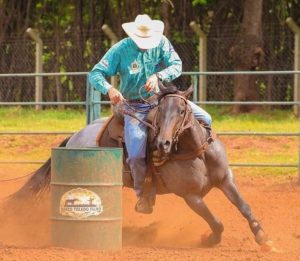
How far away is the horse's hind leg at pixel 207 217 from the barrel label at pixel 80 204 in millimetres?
997

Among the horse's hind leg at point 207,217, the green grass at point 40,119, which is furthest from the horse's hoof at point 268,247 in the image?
the green grass at point 40,119

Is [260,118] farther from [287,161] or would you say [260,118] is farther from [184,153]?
[184,153]

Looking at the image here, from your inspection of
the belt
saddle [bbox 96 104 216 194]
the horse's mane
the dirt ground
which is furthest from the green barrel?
the belt

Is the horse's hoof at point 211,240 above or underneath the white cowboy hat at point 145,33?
underneath

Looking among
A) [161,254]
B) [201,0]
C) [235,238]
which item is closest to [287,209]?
[235,238]

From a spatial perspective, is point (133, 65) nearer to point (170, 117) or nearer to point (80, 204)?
point (170, 117)

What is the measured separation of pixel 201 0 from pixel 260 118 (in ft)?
14.8

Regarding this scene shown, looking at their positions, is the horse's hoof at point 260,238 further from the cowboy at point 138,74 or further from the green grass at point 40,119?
the green grass at point 40,119

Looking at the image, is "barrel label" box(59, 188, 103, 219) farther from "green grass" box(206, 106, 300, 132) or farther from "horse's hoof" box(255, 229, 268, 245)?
"green grass" box(206, 106, 300, 132)

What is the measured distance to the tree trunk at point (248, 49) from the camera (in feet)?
63.5

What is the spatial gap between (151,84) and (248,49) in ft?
35.5

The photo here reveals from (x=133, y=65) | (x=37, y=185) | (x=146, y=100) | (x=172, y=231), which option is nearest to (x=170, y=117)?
(x=146, y=100)

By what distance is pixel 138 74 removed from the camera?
9.12 m

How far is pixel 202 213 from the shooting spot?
28.9 ft
